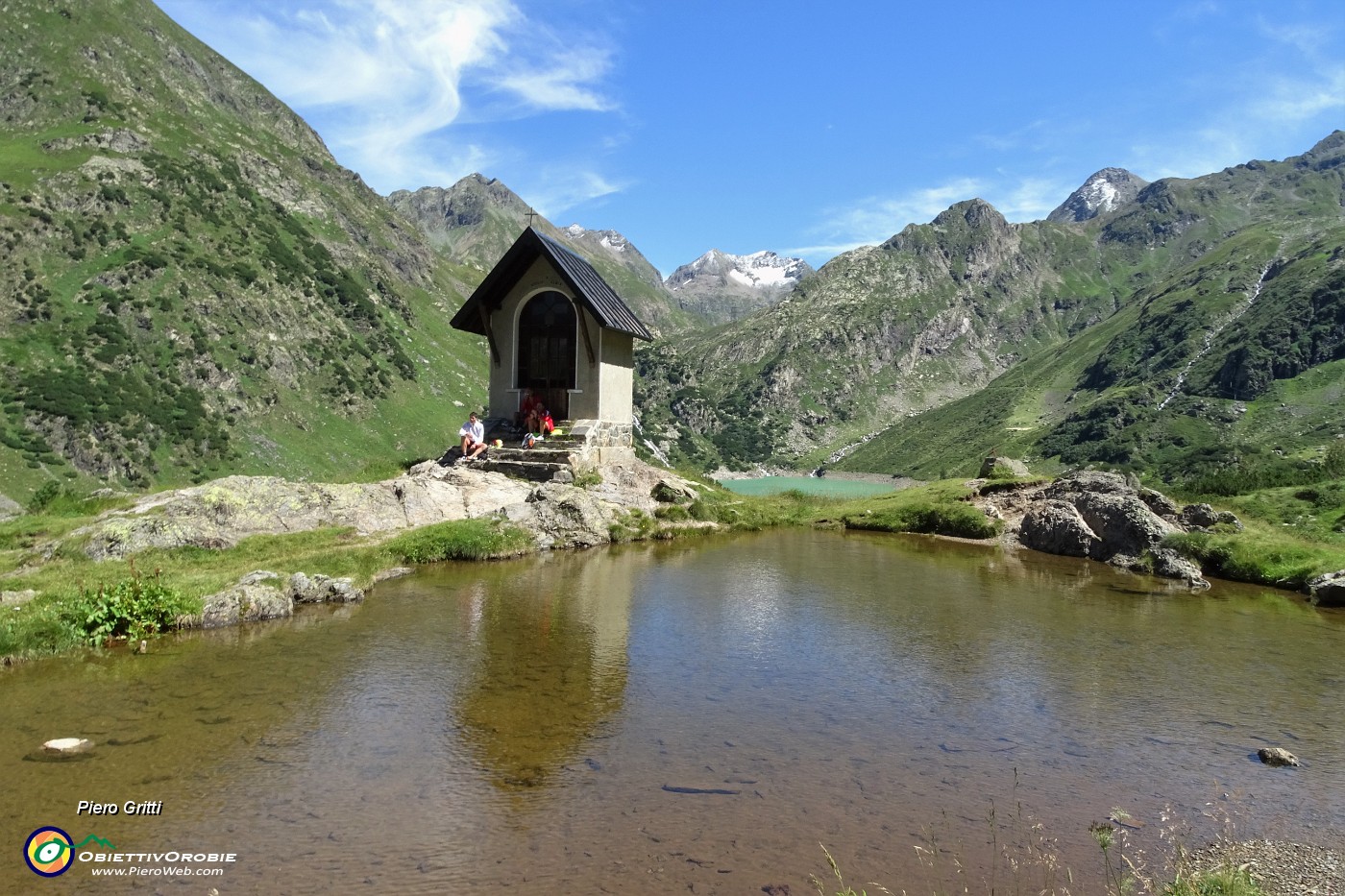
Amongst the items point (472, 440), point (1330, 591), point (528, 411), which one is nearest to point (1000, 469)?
point (1330, 591)

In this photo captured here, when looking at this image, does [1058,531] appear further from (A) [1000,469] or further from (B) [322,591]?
(B) [322,591]

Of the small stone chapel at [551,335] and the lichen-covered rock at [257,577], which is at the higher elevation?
the small stone chapel at [551,335]

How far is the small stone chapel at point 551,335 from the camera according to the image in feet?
107

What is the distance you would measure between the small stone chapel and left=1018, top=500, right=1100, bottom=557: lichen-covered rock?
16927mm

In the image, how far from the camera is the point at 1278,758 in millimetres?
9398

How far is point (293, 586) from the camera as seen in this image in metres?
15.9

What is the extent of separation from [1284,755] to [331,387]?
459ft

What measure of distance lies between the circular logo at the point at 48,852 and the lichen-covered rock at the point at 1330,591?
2511cm

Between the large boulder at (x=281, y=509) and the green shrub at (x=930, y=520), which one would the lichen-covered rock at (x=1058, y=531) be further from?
the large boulder at (x=281, y=509)

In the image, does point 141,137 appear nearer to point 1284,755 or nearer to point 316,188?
point 316,188

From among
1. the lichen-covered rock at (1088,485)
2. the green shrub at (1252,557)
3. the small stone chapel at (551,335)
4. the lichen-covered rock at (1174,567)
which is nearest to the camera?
the green shrub at (1252,557)

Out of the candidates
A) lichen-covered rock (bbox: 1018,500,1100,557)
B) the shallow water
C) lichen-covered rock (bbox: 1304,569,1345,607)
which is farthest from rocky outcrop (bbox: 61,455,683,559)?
lichen-covered rock (bbox: 1304,569,1345,607)

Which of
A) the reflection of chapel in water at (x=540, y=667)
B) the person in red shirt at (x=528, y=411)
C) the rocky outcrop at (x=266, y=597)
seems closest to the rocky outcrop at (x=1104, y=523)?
the reflection of chapel in water at (x=540, y=667)

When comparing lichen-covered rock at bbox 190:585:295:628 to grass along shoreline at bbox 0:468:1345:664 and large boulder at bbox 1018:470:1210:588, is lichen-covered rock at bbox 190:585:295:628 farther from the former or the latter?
large boulder at bbox 1018:470:1210:588
